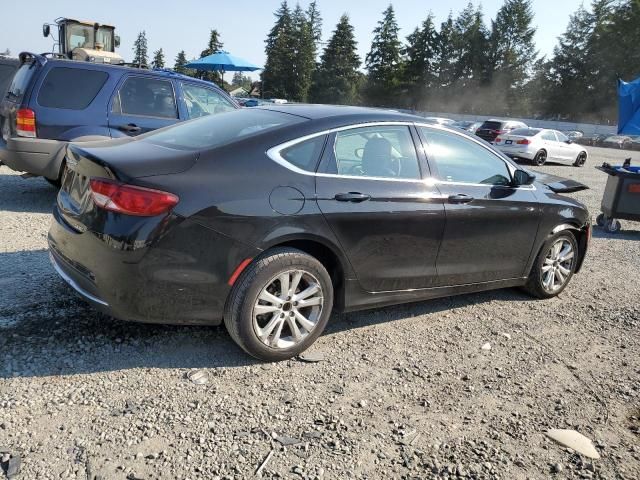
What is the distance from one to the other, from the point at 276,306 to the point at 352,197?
0.88m

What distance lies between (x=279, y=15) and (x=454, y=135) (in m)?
91.1

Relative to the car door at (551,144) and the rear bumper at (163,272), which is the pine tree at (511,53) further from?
the rear bumper at (163,272)

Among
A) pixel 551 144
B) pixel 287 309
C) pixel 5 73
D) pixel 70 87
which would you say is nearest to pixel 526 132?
pixel 551 144

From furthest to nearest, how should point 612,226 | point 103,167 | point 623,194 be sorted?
point 612,226 < point 623,194 < point 103,167

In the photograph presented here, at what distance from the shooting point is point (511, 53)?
7862 cm

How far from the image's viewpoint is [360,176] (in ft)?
11.9

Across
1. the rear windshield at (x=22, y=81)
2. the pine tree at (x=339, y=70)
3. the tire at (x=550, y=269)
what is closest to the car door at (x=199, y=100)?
the rear windshield at (x=22, y=81)

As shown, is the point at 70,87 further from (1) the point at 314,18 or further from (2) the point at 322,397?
(1) the point at 314,18

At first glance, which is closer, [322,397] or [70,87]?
[322,397]

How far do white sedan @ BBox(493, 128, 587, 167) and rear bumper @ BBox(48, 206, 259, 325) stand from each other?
17.9m

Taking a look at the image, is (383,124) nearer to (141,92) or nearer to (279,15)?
(141,92)

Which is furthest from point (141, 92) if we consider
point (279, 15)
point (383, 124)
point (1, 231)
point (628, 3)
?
point (279, 15)

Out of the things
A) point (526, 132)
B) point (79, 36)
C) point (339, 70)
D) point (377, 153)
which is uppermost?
point (339, 70)

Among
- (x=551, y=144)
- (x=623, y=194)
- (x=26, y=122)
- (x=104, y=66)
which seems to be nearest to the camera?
(x=26, y=122)
